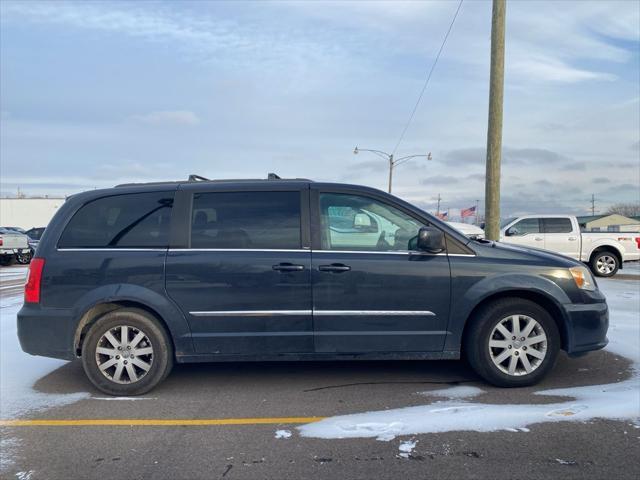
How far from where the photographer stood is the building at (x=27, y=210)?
57.3m

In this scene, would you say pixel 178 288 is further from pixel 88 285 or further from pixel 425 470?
pixel 425 470

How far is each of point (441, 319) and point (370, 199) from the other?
4.03 ft

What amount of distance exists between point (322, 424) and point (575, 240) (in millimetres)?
12775

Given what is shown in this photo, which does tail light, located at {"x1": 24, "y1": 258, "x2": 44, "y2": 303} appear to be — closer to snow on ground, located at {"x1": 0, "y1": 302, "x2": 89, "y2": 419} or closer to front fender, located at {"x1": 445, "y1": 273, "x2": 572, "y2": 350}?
snow on ground, located at {"x1": 0, "y1": 302, "x2": 89, "y2": 419}

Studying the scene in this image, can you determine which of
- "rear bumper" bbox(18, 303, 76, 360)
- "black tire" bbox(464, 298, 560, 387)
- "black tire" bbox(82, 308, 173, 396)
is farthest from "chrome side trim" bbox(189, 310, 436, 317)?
"rear bumper" bbox(18, 303, 76, 360)

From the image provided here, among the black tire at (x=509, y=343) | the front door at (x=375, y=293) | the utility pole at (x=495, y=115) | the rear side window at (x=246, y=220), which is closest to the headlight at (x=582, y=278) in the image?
the black tire at (x=509, y=343)

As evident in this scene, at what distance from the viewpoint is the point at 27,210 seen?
57656 millimetres

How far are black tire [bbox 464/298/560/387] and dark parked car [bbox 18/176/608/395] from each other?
1cm

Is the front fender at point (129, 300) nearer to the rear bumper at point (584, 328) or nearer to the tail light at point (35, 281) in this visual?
the tail light at point (35, 281)

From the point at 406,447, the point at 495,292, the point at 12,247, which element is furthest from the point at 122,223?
the point at 12,247

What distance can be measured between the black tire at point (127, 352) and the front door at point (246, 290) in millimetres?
310

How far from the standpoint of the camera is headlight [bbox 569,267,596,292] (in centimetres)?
477

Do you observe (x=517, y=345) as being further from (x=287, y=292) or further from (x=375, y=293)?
(x=287, y=292)

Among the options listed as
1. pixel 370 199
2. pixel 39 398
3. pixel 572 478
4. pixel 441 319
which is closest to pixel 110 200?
pixel 39 398
